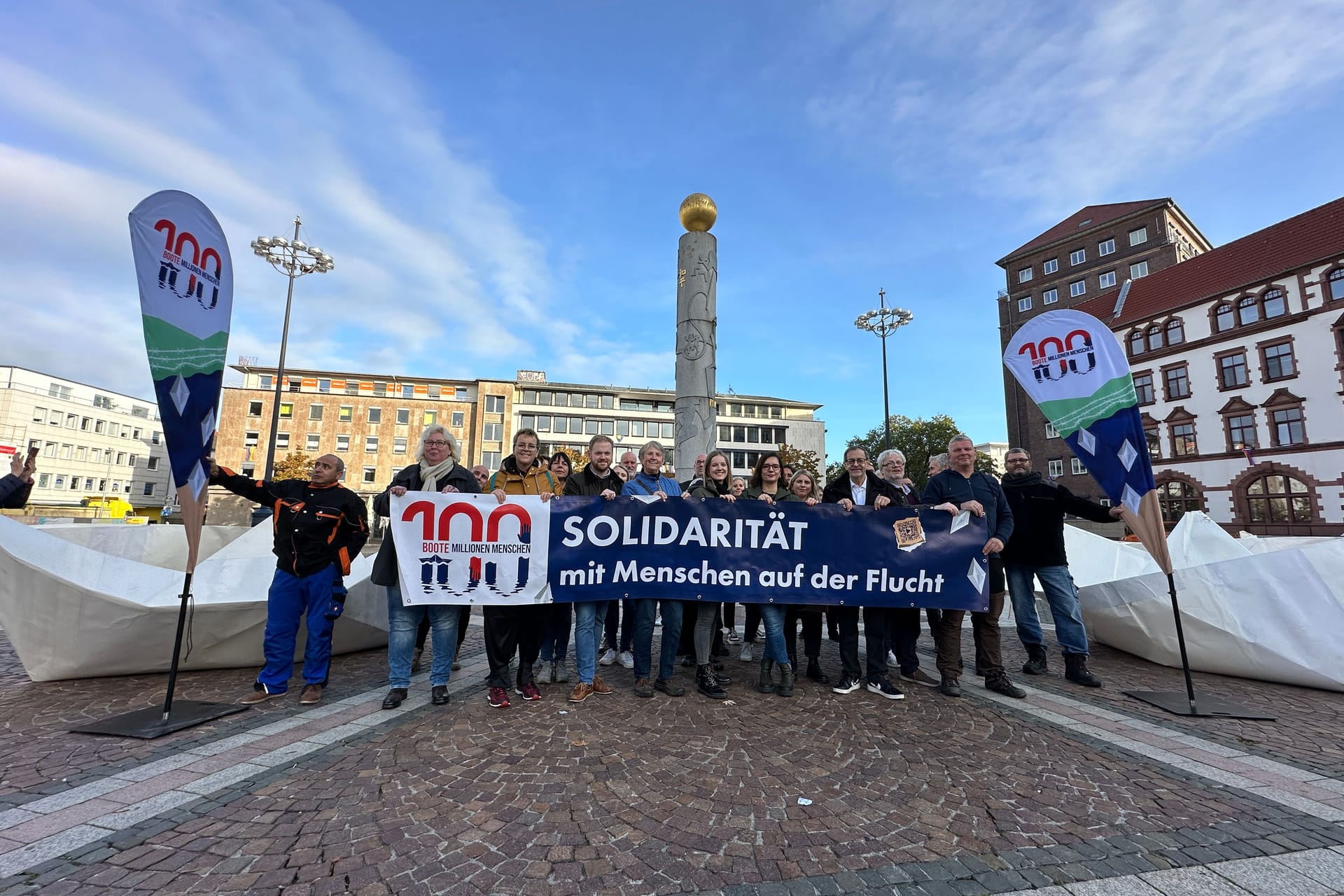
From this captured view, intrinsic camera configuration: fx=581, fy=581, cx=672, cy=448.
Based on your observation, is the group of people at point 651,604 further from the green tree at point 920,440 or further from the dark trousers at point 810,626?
the green tree at point 920,440

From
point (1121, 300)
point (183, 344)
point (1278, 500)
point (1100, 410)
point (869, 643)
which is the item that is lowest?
point (869, 643)

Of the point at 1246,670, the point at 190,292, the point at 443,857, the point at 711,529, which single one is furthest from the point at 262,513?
the point at 1246,670

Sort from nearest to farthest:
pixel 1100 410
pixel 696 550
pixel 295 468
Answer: pixel 696 550, pixel 1100 410, pixel 295 468

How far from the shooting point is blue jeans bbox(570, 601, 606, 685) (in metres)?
5.05

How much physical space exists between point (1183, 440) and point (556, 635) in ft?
150

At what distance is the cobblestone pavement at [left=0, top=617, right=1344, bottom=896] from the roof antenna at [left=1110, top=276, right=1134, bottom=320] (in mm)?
47764

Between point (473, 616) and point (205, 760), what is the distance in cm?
693

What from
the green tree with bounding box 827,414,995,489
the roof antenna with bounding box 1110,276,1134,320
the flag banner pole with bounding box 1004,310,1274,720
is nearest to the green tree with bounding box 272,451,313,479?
the green tree with bounding box 827,414,995,489

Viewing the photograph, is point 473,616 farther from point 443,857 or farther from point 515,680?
point 443,857

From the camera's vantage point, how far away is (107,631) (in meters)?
5.02

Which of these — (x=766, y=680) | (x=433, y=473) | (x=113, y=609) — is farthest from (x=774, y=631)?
(x=113, y=609)

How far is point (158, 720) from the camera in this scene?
4.12 metres

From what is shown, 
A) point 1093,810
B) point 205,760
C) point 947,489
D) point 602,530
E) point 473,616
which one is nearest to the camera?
point 1093,810

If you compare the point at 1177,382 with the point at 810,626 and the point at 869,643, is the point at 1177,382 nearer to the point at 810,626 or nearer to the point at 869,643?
the point at 869,643
